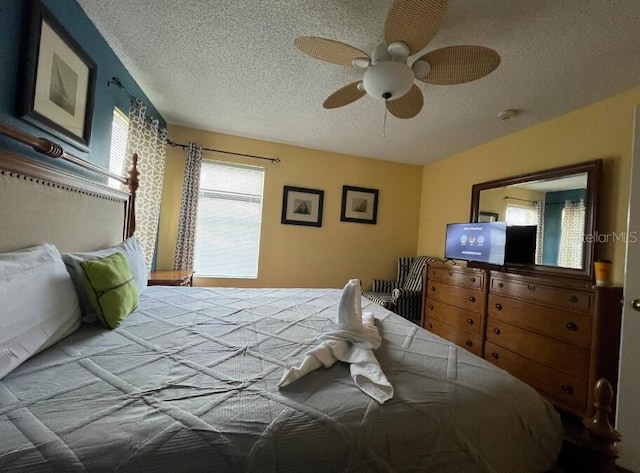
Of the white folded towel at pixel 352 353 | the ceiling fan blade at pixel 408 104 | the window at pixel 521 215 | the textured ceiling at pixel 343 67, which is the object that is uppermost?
the textured ceiling at pixel 343 67

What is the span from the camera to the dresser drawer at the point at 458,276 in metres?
2.60

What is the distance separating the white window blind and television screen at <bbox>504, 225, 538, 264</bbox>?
3.50 m

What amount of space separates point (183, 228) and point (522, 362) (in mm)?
3534

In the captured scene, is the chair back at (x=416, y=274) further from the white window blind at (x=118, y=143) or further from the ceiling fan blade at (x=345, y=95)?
the white window blind at (x=118, y=143)

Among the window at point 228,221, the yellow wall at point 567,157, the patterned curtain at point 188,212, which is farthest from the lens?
the window at point 228,221

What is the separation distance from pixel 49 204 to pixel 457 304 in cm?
320

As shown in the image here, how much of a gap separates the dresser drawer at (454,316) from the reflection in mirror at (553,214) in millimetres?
786

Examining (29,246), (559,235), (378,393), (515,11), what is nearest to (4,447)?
(378,393)

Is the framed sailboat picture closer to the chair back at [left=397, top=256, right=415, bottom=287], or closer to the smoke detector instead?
the smoke detector

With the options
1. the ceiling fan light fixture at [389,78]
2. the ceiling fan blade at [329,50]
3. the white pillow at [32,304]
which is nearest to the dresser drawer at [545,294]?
the ceiling fan light fixture at [389,78]

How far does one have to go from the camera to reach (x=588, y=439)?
92 cm

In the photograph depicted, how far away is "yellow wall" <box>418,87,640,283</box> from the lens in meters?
2.03

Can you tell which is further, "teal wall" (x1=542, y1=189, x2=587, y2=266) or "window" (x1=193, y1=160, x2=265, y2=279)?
"window" (x1=193, y1=160, x2=265, y2=279)

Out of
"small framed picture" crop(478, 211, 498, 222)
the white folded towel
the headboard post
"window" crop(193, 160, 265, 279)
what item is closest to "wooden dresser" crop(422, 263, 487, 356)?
"small framed picture" crop(478, 211, 498, 222)
